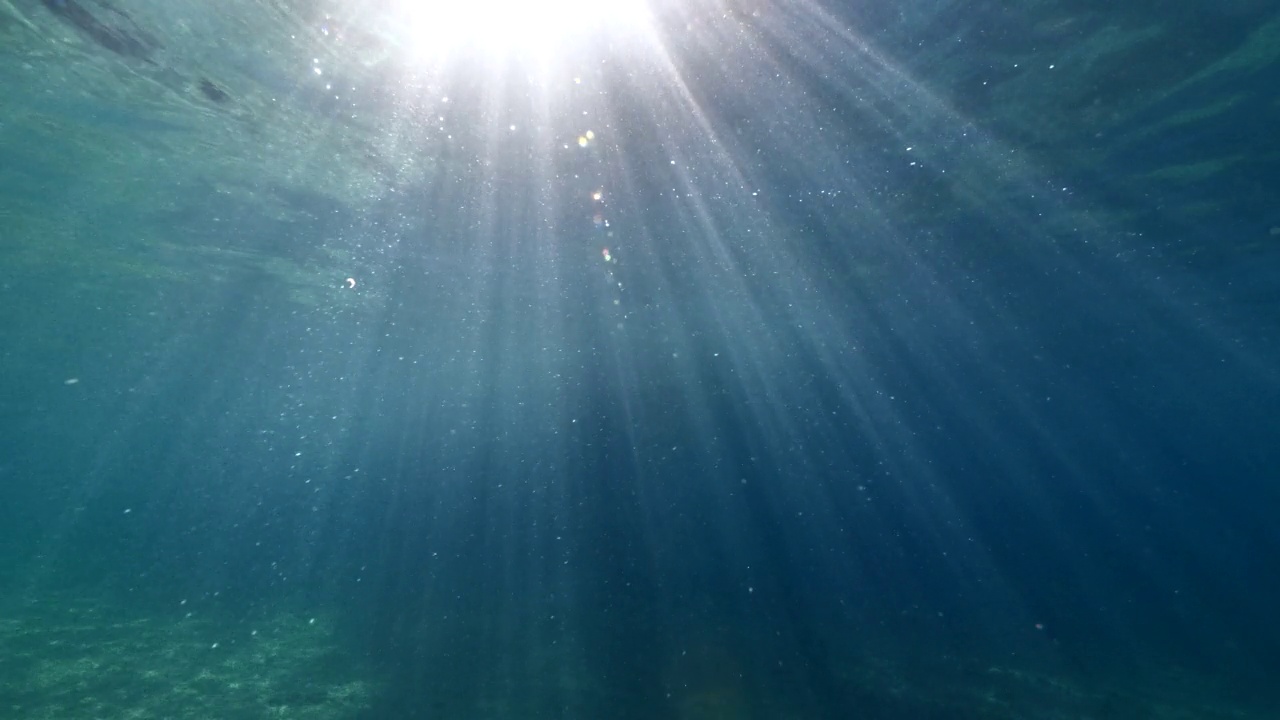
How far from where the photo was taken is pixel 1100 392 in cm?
5853

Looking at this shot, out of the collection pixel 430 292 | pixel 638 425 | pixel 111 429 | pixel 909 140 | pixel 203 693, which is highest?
pixel 111 429

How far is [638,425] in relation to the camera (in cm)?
3048

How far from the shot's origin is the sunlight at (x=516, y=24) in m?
10.5

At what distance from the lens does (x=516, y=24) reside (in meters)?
11.0

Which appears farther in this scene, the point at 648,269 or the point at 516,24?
the point at 648,269

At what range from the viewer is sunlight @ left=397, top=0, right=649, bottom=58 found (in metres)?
10.5

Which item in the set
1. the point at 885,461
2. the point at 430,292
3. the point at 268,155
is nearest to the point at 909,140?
the point at 268,155

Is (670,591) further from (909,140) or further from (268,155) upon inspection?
(268,155)

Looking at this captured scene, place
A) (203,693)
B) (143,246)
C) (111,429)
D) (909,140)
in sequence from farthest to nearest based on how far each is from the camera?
(111,429)
(143,246)
(909,140)
(203,693)

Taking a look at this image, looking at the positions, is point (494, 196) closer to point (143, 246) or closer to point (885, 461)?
point (143, 246)

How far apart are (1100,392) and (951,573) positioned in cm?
4192

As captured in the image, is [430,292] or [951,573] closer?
[951,573]

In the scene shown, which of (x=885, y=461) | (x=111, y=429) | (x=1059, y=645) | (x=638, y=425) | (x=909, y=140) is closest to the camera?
(x=909, y=140)

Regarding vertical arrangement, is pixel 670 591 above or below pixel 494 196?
below
